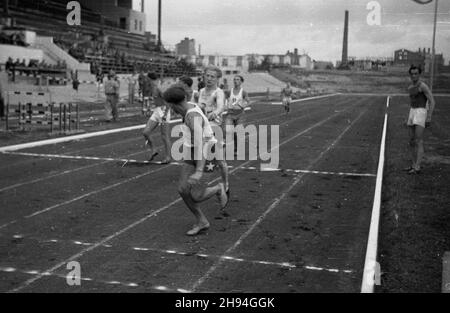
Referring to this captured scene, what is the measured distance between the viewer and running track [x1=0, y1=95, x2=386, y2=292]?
5.30m

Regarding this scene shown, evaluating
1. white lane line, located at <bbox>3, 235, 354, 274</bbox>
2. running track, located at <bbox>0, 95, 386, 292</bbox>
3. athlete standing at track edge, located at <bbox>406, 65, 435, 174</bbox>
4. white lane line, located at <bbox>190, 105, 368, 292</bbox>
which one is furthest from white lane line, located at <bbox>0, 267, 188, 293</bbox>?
athlete standing at track edge, located at <bbox>406, 65, 435, 174</bbox>

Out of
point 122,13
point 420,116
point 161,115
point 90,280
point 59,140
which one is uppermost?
point 122,13

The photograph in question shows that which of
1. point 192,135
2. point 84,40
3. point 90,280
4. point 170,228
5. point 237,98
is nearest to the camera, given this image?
point 90,280

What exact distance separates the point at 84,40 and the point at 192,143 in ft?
147

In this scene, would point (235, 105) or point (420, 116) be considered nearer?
Answer: point (420, 116)

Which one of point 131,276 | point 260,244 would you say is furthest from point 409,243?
point 131,276

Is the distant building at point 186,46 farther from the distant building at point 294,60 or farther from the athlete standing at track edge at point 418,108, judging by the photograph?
the athlete standing at track edge at point 418,108

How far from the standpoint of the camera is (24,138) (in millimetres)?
16047

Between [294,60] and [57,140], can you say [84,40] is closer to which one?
[57,140]

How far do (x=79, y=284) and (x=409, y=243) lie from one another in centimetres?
382

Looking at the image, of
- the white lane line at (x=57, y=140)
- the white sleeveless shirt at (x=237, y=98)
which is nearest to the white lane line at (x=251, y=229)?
the white sleeveless shirt at (x=237, y=98)

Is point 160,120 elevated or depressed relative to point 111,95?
depressed

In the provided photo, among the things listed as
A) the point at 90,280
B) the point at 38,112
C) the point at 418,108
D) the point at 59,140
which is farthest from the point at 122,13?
the point at 90,280

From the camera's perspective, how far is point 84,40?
48656 millimetres
